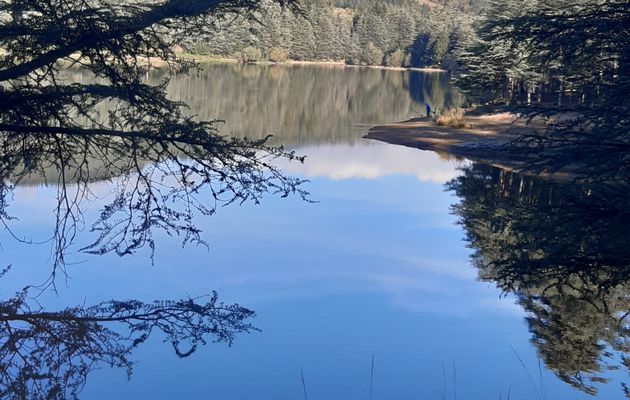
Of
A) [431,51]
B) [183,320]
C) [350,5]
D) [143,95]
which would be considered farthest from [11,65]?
[350,5]

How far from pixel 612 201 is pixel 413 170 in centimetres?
1484

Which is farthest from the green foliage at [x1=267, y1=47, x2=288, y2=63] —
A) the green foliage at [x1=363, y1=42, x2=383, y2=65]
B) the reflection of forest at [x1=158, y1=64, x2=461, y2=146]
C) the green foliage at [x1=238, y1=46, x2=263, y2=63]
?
the green foliage at [x1=363, y1=42, x2=383, y2=65]

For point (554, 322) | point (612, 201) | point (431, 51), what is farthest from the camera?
point (431, 51)

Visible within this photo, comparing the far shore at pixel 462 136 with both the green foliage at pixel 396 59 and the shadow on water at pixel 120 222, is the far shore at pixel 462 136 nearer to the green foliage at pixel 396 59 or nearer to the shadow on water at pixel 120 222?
the shadow on water at pixel 120 222

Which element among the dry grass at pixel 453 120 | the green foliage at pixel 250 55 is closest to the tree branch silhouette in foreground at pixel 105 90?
the dry grass at pixel 453 120

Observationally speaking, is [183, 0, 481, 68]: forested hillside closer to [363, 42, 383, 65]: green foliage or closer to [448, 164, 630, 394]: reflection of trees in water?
[363, 42, 383, 65]: green foliage

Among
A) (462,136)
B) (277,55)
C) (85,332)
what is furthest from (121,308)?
(277,55)

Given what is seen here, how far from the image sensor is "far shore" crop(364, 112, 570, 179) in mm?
22922

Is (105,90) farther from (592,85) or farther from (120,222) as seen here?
(592,85)

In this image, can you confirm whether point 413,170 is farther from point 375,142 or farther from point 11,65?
point 11,65

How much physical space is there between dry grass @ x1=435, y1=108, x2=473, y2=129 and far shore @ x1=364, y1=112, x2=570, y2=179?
0.60 ft

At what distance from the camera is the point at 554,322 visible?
8.31 metres

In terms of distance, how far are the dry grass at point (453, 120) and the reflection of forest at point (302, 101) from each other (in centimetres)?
281

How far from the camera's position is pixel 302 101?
129 feet
